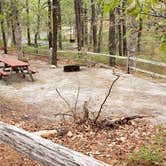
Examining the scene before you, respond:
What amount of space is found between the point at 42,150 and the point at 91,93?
8197 mm

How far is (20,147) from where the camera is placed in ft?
16.7

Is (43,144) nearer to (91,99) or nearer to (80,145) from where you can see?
(80,145)

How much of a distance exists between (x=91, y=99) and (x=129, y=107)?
160 cm

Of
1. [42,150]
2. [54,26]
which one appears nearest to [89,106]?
[42,150]

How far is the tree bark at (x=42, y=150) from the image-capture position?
13.4ft

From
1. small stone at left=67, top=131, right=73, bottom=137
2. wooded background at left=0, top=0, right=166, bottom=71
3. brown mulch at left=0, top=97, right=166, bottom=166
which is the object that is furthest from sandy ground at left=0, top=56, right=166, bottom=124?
wooded background at left=0, top=0, right=166, bottom=71

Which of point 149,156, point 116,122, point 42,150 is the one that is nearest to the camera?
point 42,150

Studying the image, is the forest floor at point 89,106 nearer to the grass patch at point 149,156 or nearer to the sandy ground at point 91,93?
the sandy ground at point 91,93

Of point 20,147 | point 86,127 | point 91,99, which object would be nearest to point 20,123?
point 86,127

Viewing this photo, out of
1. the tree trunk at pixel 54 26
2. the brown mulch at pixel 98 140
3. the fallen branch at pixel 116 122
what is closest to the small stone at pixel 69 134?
the brown mulch at pixel 98 140

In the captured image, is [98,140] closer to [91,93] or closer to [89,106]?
[89,106]

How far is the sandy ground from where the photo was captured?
1046 cm

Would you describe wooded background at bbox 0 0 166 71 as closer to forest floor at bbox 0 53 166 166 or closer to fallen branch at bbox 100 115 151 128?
fallen branch at bbox 100 115 151 128

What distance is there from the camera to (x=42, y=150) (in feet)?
15.3
